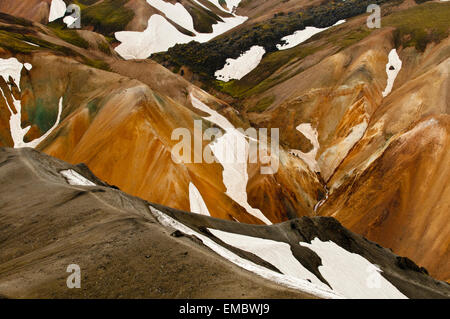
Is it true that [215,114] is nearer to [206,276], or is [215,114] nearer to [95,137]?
[95,137]

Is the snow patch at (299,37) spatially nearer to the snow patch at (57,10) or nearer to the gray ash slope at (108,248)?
the snow patch at (57,10)

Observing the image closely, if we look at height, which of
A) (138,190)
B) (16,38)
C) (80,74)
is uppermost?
(16,38)

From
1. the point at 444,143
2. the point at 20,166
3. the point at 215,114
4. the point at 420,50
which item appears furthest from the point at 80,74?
the point at 420,50

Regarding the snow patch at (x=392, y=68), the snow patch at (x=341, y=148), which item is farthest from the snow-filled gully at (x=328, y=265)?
the snow patch at (x=392, y=68)

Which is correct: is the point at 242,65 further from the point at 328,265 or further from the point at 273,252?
the point at 273,252

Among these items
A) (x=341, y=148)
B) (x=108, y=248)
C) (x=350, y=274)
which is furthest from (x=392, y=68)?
(x=108, y=248)

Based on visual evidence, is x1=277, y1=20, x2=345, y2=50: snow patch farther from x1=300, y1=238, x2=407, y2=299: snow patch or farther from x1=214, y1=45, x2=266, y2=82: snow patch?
x1=300, y1=238, x2=407, y2=299: snow patch
